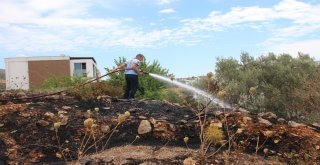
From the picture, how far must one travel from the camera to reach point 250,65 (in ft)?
70.3

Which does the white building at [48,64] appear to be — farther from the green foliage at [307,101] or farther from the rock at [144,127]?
the rock at [144,127]

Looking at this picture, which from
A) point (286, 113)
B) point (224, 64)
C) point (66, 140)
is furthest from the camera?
point (224, 64)

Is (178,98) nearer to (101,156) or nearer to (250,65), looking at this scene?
(250,65)

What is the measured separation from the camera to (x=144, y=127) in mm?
6801

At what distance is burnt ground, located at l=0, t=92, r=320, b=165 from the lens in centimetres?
578

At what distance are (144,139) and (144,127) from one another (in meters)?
0.20

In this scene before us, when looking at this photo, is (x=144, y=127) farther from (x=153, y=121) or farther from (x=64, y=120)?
(x=64, y=120)

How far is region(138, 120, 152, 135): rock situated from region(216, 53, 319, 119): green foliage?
9834 millimetres

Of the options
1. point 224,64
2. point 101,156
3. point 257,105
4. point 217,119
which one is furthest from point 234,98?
point 101,156

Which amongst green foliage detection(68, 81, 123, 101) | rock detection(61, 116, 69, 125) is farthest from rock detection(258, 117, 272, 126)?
green foliage detection(68, 81, 123, 101)

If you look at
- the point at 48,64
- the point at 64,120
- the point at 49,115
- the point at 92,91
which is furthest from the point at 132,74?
the point at 48,64

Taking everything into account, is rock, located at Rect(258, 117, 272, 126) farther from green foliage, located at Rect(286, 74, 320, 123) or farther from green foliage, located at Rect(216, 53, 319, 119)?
green foliage, located at Rect(216, 53, 319, 119)

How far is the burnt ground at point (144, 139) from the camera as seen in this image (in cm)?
578

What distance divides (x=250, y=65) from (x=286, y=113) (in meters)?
4.43
